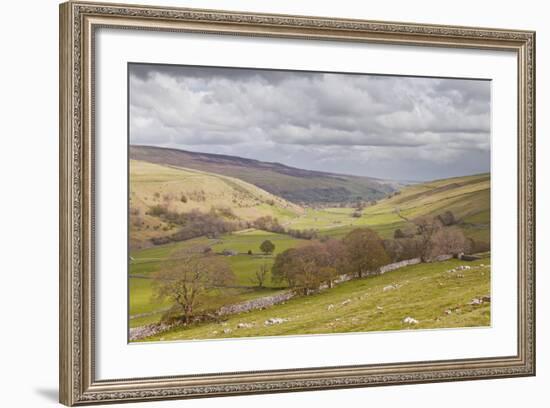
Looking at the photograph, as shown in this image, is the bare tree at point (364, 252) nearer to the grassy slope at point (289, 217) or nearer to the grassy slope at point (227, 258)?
the grassy slope at point (289, 217)

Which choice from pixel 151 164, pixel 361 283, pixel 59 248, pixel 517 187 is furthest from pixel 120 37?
pixel 517 187

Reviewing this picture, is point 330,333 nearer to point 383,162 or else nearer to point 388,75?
point 383,162

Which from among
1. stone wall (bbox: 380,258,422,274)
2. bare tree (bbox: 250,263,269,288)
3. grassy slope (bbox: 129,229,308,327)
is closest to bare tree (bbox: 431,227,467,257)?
stone wall (bbox: 380,258,422,274)

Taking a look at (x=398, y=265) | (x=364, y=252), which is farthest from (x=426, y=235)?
(x=364, y=252)

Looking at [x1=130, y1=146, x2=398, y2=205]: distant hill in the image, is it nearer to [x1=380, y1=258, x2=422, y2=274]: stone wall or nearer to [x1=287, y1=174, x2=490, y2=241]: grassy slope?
Result: [x1=287, y1=174, x2=490, y2=241]: grassy slope

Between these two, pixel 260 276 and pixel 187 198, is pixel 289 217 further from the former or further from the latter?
pixel 187 198

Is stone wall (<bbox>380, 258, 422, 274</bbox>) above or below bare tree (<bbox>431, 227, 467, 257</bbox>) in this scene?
below
